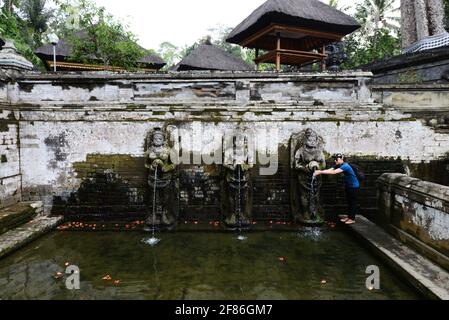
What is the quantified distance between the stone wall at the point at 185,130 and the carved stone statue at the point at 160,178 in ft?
1.56

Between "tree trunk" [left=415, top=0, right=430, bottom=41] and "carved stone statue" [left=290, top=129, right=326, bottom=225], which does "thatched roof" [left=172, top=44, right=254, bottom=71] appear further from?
"carved stone statue" [left=290, top=129, right=326, bottom=225]

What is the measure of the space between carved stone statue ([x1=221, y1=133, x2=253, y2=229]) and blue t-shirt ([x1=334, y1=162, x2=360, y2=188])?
1.99 meters

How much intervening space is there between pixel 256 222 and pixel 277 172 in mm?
1291

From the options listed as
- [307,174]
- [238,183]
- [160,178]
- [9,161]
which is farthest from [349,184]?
[9,161]

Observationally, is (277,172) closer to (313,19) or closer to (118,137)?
(118,137)

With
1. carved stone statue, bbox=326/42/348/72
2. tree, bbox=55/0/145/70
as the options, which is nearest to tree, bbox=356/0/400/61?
carved stone statue, bbox=326/42/348/72

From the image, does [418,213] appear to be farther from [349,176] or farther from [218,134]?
[218,134]

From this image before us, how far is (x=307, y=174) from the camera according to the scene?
6594 mm

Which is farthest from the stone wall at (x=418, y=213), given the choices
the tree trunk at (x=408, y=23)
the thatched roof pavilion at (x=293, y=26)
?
the tree trunk at (x=408, y=23)

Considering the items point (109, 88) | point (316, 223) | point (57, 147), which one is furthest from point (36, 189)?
point (316, 223)

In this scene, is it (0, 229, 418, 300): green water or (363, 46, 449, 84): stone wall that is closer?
(0, 229, 418, 300): green water

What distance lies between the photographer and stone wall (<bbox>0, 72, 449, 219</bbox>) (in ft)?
23.2

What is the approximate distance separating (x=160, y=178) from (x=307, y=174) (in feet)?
10.6

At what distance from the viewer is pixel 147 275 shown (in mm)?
4566
